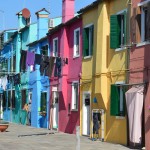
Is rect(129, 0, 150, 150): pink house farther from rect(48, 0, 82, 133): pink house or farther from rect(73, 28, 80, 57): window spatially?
rect(73, 28, 80, 57): window

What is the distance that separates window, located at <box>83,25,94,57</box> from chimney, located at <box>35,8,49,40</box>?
1064 cm

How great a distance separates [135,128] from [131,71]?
2471mm

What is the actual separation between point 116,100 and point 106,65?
6.20ft

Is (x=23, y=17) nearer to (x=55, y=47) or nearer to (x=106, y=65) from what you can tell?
(x=55, y=47)

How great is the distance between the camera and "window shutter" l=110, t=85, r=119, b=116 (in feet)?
64.7

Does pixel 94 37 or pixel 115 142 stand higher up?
pixel 94 37

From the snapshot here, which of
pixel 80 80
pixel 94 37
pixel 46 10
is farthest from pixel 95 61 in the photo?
pixel 46 10

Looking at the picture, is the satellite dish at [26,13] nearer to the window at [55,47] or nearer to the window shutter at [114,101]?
the window at [55,47]

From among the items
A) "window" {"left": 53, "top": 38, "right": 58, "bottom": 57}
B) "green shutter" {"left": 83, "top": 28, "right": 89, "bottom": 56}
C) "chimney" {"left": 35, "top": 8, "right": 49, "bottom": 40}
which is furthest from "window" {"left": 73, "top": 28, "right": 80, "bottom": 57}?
"chimney" {"left": 35, "top": 8, "right": 49, "bottom": 40}

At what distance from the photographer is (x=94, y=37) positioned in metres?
22.0

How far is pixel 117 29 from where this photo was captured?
65.7ft

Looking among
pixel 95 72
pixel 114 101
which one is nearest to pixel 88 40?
pixel 95 72

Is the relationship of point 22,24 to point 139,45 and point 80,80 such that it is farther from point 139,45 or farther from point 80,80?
point 139,45

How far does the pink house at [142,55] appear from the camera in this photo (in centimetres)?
1717
